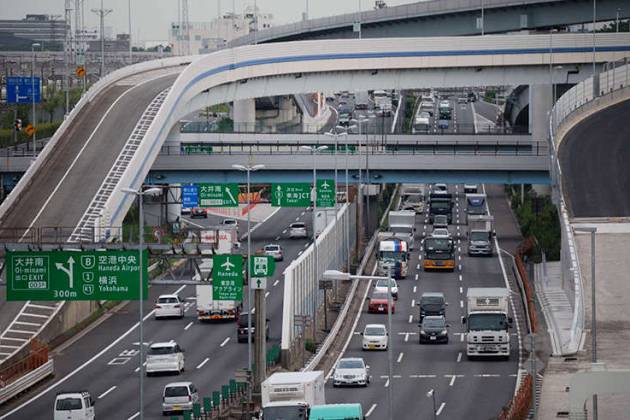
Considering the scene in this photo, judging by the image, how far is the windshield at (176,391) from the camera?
60156 millimetres

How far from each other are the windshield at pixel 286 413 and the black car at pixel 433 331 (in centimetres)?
2419

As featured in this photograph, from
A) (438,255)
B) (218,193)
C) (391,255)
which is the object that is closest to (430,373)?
(218,193)

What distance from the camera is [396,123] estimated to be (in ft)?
621

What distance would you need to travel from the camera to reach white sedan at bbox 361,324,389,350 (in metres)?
74.2

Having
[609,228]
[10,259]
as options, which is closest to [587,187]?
[609,228]

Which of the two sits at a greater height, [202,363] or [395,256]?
[395,256]

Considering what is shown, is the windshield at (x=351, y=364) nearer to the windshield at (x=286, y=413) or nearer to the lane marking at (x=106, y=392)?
the lane marking at (x=106, y=392)

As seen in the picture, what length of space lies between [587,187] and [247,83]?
1533 inches

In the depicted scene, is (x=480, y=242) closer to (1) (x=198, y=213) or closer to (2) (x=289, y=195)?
(2) (x=289, y=195)

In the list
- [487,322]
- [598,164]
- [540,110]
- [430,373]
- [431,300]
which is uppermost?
[540,110]

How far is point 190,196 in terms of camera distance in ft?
294

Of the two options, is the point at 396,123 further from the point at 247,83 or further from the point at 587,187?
the point at 587,187

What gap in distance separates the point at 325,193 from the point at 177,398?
1337 inches

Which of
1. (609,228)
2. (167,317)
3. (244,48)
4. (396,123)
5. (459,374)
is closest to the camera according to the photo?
(459,374)
